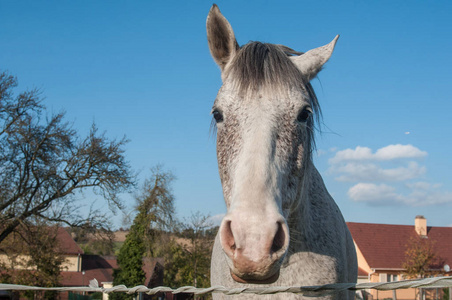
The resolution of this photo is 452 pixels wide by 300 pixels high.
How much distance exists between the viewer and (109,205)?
22688mm

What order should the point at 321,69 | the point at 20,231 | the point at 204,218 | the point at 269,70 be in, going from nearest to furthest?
the point at 269,70, the point at 321,69, the point at 20,231, the point at 204,218

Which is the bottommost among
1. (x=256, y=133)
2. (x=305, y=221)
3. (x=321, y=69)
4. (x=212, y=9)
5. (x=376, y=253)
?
(x=376, y=253)

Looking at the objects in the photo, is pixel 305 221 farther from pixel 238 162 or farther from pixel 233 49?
pixel 233 49

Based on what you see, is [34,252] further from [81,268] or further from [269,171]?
[81,268]

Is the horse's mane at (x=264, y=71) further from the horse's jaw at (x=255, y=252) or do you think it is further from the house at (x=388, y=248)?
the house at (x=388, y=248)

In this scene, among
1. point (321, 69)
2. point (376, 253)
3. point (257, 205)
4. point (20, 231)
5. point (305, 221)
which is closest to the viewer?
point (257, 205)

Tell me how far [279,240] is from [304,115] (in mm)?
1030

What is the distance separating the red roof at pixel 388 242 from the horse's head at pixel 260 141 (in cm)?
3178

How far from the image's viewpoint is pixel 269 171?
7.45 feet

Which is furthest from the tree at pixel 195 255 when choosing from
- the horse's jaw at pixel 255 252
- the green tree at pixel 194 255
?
the horse's jaw at pixel 255 252

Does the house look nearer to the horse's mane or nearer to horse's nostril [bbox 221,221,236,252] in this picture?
the horse's mane

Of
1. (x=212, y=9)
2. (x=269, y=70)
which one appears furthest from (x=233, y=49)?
(x=269, y=70)

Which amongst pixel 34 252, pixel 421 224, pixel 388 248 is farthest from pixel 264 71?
pixel 421 224

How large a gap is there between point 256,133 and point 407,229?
40.2m
